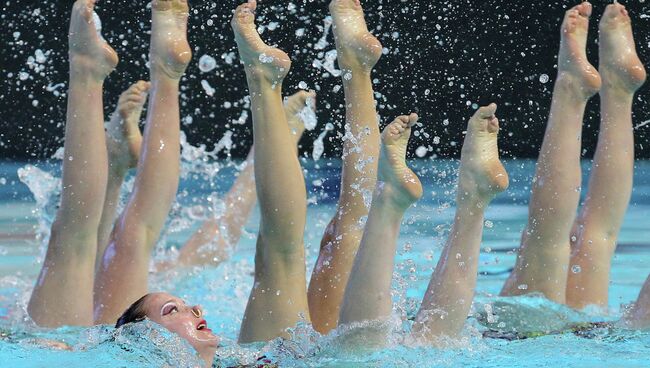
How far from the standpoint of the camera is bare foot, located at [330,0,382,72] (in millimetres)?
2227

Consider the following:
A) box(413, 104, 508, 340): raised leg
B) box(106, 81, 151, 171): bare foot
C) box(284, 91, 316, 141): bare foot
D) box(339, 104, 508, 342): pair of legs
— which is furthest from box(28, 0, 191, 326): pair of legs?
box(413, 104, 508, 340): raised leg

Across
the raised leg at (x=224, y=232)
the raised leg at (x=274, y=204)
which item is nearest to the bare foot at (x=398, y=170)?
the raised leg at (x=274, y=204)

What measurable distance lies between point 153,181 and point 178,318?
0.56 meters

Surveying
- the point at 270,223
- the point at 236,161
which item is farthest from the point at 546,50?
the point at 270,223

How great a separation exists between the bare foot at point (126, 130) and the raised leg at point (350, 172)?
0.51 m

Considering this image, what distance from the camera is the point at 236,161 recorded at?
6.91 m

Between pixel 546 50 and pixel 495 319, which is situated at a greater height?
pixel 546 50

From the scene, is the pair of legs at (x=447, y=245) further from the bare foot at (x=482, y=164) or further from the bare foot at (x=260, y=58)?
the bare foot at (x=260, y=58)

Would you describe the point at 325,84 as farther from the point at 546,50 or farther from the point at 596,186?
the point at 596,186

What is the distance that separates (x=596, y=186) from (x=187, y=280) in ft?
4.00

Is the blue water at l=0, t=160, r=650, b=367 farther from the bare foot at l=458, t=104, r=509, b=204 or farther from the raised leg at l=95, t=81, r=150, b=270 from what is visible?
the raised leg at l=95, t=81, r=150, b=270

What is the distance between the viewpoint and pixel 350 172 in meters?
2.20

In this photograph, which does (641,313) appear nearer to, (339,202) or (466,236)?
(466,236)

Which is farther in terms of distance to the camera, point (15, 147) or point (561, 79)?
point (15, 147)
